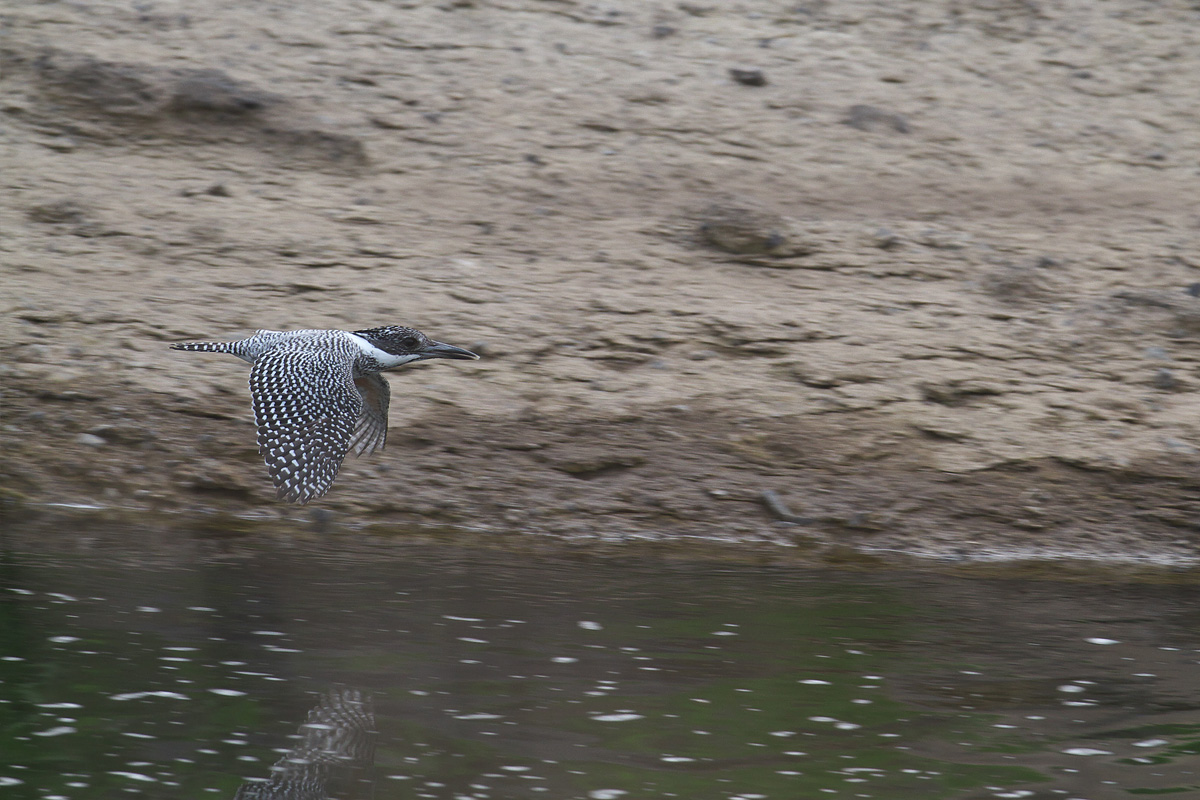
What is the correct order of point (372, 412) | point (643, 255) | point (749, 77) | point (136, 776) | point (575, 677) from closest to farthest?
point (136, 776)
point (575, 677)
point (372, 412)
point (643, 255)
point (749, 77)

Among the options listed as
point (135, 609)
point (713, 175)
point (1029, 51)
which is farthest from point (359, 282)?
point (1029, 51)

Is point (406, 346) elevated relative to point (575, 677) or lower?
elevated

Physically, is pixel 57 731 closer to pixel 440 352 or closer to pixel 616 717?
pixel 616 717

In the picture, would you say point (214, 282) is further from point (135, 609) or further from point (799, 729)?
point (799, 729)

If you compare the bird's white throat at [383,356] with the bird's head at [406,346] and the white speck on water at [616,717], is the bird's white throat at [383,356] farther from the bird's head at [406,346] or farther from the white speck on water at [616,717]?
the white speck on water at [616,717]

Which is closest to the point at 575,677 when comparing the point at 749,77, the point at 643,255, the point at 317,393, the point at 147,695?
the point at 147,695

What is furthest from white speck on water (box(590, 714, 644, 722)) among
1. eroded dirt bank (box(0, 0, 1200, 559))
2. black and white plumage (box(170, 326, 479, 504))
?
eroded dirt bank (box(0, 0, 1200, 559))

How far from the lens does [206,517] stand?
6.70m

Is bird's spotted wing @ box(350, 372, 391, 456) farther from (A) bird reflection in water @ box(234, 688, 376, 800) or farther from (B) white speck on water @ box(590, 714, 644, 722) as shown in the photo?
(B) white speck on water @ box(590, 714, 644, 722)

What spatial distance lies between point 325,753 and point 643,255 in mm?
4927

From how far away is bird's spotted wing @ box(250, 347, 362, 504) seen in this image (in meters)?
5.34

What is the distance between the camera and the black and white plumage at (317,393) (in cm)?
536

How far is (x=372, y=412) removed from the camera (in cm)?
631

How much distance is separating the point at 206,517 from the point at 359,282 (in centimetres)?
191
